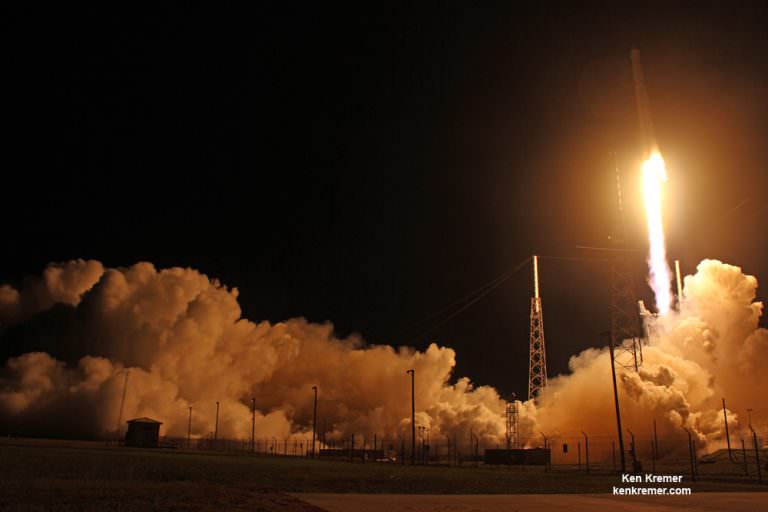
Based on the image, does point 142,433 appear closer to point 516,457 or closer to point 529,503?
point 516,457

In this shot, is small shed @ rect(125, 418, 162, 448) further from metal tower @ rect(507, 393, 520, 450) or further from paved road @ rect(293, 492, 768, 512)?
paved road @ rect(293, 492, 768, 512)

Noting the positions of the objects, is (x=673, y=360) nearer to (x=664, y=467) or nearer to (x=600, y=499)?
(x=664, y=467)

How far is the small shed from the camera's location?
9706cm

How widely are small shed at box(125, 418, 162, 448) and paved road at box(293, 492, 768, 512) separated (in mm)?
82415

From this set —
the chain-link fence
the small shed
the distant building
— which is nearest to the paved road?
the chain-link fence

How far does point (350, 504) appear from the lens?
20.4 metres

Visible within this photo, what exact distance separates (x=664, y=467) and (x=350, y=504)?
137 ft

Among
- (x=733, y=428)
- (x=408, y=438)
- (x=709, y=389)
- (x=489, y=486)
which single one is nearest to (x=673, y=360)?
(x=709, y=389)

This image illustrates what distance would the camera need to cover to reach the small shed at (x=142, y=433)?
97.1 meters

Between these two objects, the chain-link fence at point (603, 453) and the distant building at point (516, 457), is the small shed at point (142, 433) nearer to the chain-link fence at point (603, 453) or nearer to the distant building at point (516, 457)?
the chain-link fence at point (603, 453)

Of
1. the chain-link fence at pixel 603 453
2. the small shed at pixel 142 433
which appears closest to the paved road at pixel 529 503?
the chain-link fence at pixel 603 453

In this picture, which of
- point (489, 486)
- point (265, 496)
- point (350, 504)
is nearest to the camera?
point (350, 504)

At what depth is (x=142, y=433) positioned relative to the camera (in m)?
97.9

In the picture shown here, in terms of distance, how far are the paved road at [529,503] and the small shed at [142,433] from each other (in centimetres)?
8242
